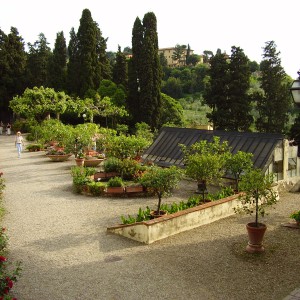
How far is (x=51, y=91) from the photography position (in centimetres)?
3041

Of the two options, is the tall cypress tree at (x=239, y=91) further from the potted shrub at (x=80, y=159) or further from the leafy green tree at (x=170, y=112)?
the potted shrub at (x=80, y=159)

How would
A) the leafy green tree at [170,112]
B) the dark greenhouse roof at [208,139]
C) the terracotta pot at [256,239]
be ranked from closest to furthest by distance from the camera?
1. the terracotta pot at [256,239]
2. the dark greenhouse roof at [208,139]
3. the leafy green tree at [170,112]

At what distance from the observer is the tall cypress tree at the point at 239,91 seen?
28.4 m

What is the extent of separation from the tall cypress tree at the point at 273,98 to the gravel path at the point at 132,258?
1889 cm

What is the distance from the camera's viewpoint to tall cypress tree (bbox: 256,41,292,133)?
29.3 metres

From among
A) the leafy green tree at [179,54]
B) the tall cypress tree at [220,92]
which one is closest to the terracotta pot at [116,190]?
the tall cypress tree at [220,92]

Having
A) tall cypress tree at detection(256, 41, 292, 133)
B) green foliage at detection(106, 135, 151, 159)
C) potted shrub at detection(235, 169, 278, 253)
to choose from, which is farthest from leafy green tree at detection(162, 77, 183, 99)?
potted shrub at detection(235, 169, 278, 253)

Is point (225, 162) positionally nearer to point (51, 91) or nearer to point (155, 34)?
point (51, 91)

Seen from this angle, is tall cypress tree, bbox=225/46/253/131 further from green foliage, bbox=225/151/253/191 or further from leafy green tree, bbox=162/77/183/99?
leafy green tree, bbox=162/77/183/99

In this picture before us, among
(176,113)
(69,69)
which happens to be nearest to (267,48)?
(176,113)

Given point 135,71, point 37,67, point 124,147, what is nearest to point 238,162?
point 124,147

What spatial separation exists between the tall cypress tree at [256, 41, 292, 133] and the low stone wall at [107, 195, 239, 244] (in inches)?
807

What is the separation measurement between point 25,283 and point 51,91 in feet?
84.5

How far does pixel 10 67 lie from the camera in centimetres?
4438
